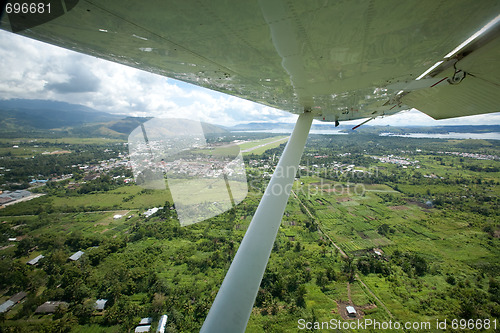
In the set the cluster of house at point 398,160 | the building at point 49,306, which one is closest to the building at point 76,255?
the building at point 49,306

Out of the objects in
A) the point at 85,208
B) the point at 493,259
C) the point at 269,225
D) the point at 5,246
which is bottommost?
the point at 493,259

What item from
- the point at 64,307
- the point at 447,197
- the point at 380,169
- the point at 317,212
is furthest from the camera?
the point at 380,169

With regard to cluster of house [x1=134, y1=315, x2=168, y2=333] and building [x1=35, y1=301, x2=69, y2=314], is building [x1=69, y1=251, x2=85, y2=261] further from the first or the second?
cluster of house [x1=134, y1=315, x2=168, y2=333]

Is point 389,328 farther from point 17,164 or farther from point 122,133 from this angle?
point 122,133

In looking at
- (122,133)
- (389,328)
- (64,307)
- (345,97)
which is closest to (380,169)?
(389,328)

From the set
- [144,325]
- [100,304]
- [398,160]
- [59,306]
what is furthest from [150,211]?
[398,160]

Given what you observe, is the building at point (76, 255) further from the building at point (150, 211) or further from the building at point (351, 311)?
the building at point (351, 311)
